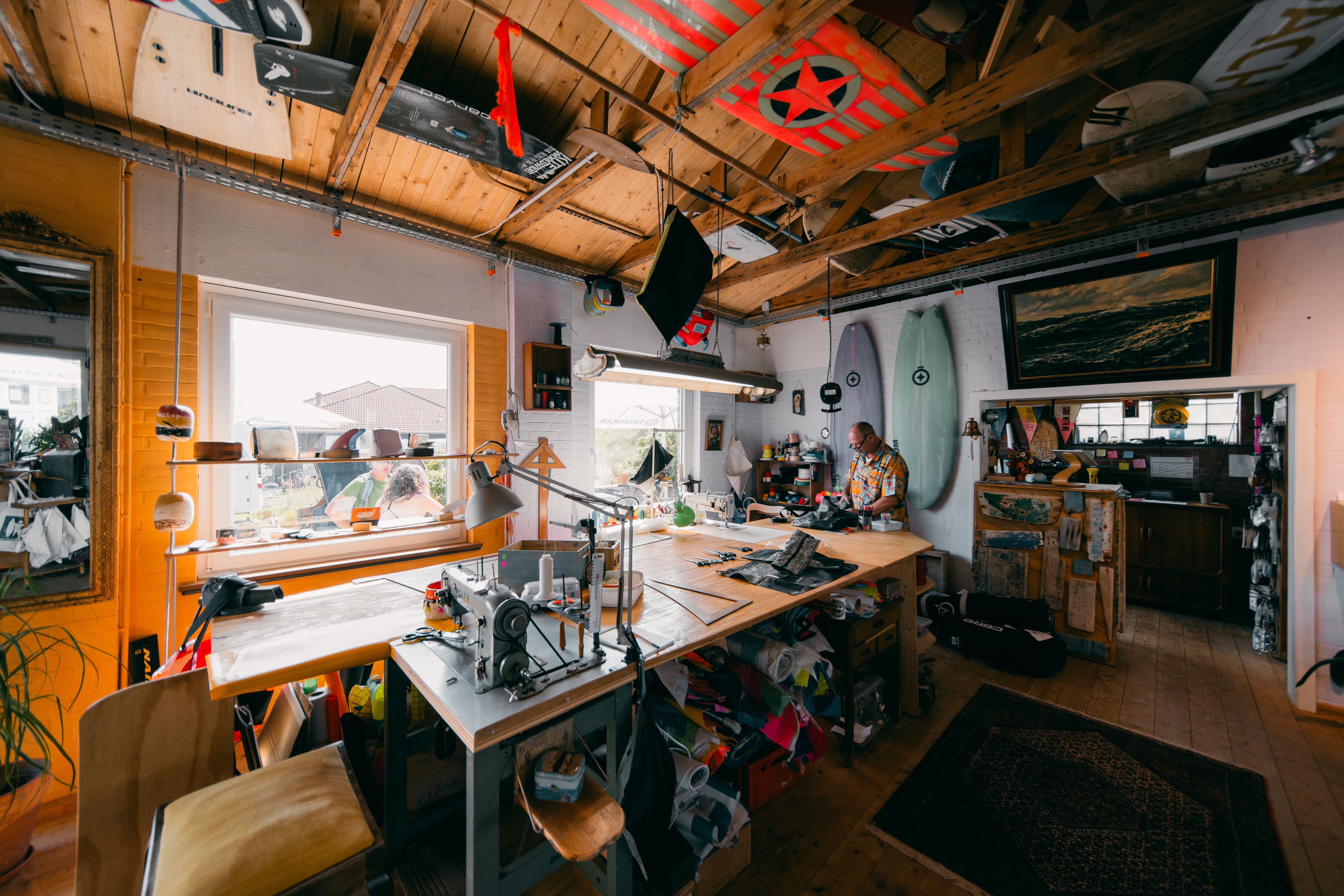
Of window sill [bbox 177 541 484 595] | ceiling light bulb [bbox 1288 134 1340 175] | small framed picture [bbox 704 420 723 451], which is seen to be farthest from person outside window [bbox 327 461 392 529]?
ceiling light bulb [bbox 1288 134 1340 175]

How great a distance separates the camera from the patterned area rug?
6.07 ft

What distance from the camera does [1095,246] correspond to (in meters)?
3.64

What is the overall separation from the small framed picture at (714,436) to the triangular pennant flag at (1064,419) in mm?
3360

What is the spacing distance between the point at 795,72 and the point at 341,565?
3.62 meters

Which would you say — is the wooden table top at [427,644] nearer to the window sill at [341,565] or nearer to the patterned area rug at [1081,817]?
the window sill at [341,565]

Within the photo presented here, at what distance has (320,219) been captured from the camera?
3.02 m

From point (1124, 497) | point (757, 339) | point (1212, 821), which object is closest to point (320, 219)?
point (757, 339)

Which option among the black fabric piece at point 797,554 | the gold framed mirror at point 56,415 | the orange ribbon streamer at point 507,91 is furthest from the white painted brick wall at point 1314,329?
the gold framed mirror at point 56,415

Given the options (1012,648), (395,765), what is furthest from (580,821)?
(1012,648)

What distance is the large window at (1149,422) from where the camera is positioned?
178 inches

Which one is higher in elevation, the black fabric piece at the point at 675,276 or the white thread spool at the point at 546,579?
the black fabric piece at the point at 675,276

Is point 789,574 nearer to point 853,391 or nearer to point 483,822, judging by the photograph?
point 483,822

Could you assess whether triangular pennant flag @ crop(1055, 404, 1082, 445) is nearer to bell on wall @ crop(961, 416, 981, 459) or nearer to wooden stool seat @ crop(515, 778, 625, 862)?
bell on wall @ crop(961, 416, 981, 459)

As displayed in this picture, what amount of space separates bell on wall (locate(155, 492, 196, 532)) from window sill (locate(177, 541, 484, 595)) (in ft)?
1.03
